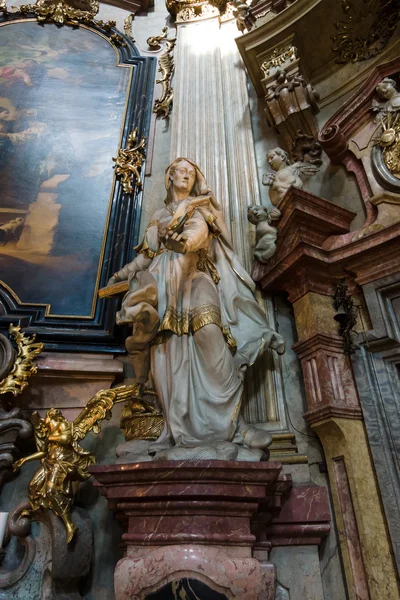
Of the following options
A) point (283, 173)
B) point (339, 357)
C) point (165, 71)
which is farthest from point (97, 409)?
point (165, 71)

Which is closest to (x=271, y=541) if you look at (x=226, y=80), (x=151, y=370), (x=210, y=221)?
(x=151, y=370)

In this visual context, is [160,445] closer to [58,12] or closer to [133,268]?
[133,268]

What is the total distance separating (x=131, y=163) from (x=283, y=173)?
172cm

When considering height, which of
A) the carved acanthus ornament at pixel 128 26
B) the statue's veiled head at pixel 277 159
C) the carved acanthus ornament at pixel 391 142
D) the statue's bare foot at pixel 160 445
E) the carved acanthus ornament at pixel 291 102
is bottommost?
the statue's bare foot at pixel 160 445

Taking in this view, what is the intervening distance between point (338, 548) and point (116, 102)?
490 cm

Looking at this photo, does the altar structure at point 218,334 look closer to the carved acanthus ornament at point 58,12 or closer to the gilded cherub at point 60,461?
the gilded cherub at point 60,461

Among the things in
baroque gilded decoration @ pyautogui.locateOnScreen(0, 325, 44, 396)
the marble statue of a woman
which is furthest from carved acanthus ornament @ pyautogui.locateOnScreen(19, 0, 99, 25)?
baroque gilded decoration @ pyautogui.locateOnScreen(0, 325, 44, 396)

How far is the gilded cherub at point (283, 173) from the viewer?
340cm

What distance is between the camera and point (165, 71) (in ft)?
17.5

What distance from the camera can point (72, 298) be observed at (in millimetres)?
3594

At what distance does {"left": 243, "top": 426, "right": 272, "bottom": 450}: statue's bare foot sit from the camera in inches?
85.4

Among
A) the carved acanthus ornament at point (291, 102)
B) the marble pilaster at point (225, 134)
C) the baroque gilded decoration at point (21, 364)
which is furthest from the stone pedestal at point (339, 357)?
the baroque gilded decoration at point (21, 364)

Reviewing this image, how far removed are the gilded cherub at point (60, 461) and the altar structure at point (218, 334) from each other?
0.01 m

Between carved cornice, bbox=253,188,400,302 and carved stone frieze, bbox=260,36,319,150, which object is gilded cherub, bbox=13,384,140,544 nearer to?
carved cornice, bbox=253,188,400,302
